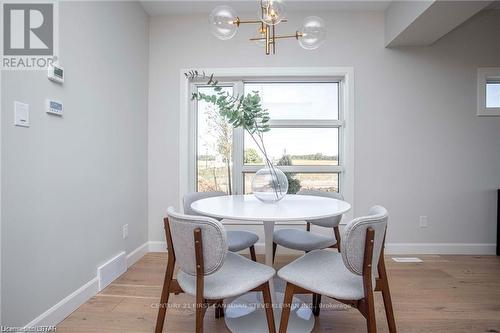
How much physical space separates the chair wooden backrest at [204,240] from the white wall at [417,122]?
2.18m

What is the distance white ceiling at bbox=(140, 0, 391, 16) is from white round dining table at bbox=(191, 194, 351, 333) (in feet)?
7.39

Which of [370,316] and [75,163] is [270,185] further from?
[75,163]

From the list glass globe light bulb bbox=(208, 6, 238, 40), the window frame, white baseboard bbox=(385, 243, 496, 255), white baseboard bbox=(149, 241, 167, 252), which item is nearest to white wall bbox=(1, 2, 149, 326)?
white baseboard bbox=(149, 241, 167, 252)

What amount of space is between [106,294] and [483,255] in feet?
12.5

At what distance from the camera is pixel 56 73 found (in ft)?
5.38

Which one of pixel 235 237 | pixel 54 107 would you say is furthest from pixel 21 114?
pixel 235 237

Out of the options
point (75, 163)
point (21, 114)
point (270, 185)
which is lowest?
point (270, 185)

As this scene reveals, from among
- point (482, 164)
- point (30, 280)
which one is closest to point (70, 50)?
point (30, 280)

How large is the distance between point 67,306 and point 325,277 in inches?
67.2

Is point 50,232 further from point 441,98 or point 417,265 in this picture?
point 441,98

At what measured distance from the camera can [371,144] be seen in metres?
2.89

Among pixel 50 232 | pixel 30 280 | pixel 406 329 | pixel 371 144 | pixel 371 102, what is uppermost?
pixel 371 102

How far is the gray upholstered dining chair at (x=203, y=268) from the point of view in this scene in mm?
1134

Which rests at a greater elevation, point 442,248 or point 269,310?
point 269,310
